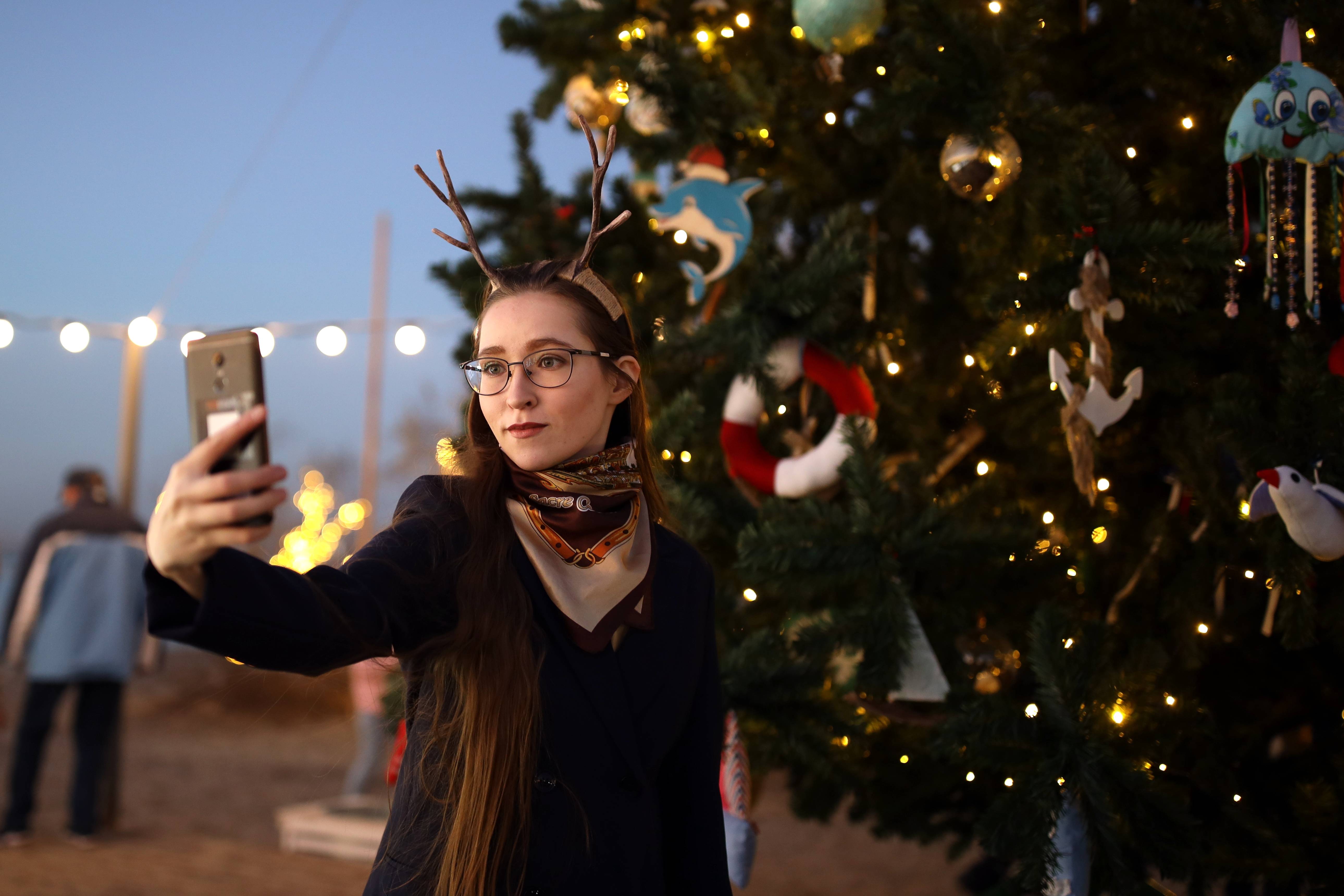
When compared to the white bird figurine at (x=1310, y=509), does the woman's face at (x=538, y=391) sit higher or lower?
higher

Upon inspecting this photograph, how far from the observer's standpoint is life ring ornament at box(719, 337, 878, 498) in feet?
7.63

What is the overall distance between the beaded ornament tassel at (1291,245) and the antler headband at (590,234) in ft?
4.23

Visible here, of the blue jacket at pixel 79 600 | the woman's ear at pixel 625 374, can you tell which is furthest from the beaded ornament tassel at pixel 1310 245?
the blue jacket at pixel 79 600

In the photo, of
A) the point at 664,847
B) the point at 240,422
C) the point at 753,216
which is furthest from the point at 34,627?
the point at 240,422

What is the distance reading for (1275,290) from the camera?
196 cm

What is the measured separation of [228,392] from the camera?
85 cm

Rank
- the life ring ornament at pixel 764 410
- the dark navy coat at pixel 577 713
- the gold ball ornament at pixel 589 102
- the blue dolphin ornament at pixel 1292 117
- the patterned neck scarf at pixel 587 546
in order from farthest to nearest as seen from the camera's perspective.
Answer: the gold ball ornament at pixel 589 102, the life ring ornament at pixel 764 410, the blue dolphin ornament at pixel 1292 117, the patterned neck scarf at pixel 587 546, the dark navy coat at pixel 577 713

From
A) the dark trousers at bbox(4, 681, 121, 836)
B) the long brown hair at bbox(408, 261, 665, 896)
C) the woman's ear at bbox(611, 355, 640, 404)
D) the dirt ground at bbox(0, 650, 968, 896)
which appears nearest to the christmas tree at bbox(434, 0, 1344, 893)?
the woman's ear at bbox(611, 355, 640, 404)

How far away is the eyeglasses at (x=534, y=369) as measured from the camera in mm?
1299

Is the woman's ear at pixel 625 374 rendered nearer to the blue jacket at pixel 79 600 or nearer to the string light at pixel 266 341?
the string light at pixel 266 341

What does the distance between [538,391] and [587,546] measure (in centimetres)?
21

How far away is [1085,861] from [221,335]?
1.73 metres

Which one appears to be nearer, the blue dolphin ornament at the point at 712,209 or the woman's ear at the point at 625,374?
the woman's ear at the point at 625,374

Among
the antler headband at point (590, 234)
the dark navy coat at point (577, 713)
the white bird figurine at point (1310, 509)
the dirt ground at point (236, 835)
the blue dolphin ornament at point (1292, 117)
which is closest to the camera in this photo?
the dark navy coat at point (577, 713)
